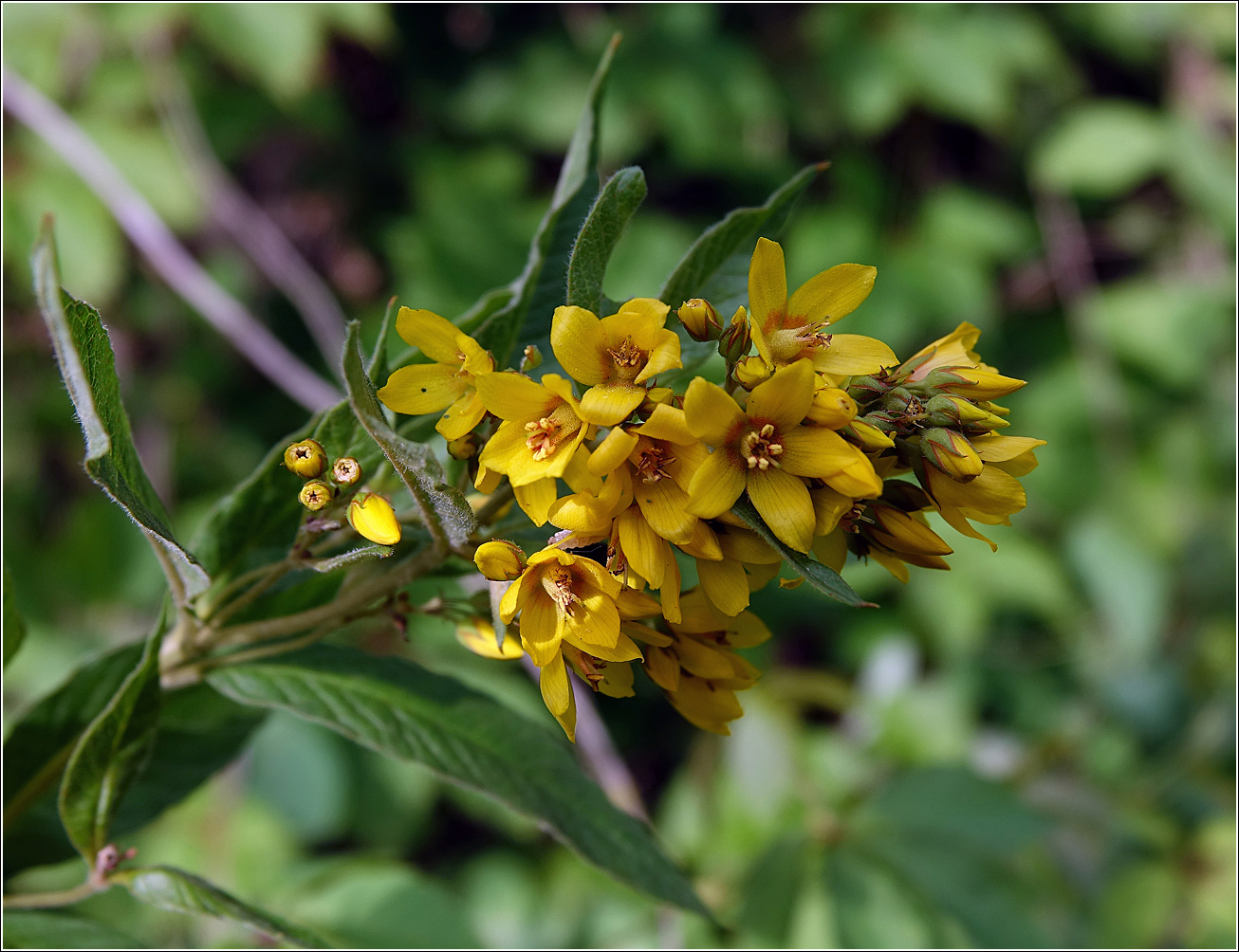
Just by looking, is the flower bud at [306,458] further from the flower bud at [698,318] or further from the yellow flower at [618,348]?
the flower bud at [698,318]

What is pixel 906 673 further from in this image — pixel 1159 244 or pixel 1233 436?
pixel 1159 244

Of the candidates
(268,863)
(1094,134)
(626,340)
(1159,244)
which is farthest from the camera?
(1159,244)

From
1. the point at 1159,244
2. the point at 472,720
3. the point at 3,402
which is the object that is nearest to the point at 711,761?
the point at 472,720

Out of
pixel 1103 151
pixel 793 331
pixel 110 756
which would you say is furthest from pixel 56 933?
pixel 1103 151

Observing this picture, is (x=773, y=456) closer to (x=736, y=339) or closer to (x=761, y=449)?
(x=761, y=449)

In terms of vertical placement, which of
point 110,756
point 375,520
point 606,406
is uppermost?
point 606,406

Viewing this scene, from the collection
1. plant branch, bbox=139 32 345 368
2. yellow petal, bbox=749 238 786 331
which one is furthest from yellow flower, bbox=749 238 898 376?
plant branch, bbox=139 32 345 368
